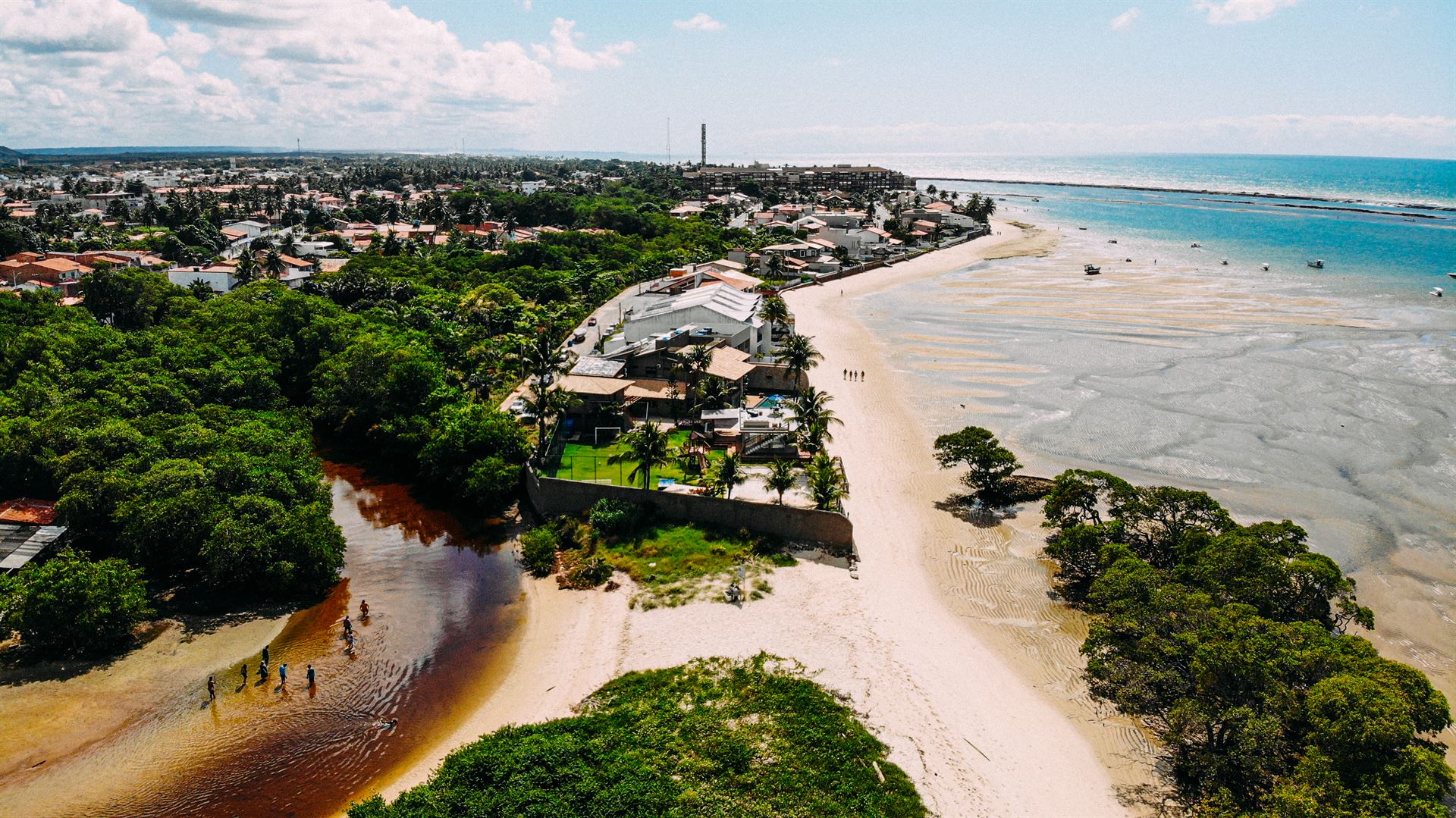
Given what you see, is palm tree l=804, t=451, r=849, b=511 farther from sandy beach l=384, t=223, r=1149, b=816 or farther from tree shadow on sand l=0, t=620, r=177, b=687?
tree shadow on sand l=0, t=620, r=177, b=687

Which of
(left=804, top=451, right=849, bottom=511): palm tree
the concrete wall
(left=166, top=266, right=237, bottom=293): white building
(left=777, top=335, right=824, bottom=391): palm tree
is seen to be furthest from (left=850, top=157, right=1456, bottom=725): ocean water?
(left=166, top=266, right=237, bottom=293): white building

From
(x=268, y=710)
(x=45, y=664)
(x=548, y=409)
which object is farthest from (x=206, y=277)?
(x=268, y=710)

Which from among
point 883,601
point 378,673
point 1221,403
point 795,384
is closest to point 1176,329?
point 1221,403

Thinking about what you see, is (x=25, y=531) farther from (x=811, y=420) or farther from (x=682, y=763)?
(x=811, y=420)

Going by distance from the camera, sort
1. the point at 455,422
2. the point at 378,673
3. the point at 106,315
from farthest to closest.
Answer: the point at 106,315 → the point at 455,422 → the point at 378,673

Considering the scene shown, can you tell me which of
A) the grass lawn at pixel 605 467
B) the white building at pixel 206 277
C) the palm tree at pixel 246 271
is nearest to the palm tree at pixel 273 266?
the palm tree at pixel 246 271

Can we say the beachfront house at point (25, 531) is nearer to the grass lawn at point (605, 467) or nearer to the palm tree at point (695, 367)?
the grass lawn at point (605, 467)

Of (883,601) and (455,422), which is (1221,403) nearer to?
(883,601)
